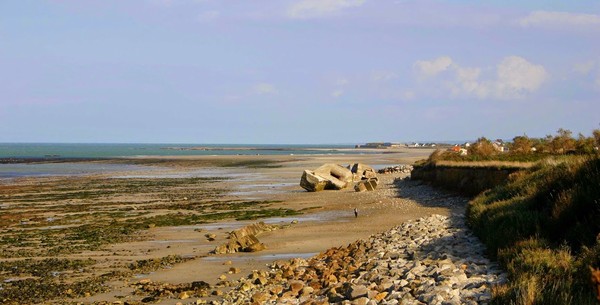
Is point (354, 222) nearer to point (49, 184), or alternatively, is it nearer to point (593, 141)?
point (593, 141)

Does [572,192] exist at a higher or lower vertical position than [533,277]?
higher

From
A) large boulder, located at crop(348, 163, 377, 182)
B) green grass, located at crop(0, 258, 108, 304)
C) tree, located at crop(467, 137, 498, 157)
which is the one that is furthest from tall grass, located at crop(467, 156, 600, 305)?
large boulder, located at crop(348, 163, 377, 182)

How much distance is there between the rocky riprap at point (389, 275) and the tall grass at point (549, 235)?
0.45 m

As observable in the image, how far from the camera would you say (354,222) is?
75.8 feet

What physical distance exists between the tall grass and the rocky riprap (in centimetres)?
45

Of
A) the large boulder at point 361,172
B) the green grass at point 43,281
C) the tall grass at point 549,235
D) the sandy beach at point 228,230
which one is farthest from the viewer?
the large boulder at point 361,172

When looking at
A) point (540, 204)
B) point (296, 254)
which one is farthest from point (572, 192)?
point (296, 254)

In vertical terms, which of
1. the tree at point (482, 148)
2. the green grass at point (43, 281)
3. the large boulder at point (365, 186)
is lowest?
the green grass at point (43, 281)

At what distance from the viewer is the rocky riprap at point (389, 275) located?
961cm

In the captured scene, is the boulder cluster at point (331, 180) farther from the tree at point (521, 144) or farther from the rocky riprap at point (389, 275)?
the rocky riprap at point (389, 275)

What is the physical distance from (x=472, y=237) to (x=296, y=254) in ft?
16.4

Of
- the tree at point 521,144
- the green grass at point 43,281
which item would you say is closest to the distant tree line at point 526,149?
the tree at point 521,144

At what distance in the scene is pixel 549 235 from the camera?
1163 cm

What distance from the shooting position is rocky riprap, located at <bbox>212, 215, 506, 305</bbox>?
961cm
